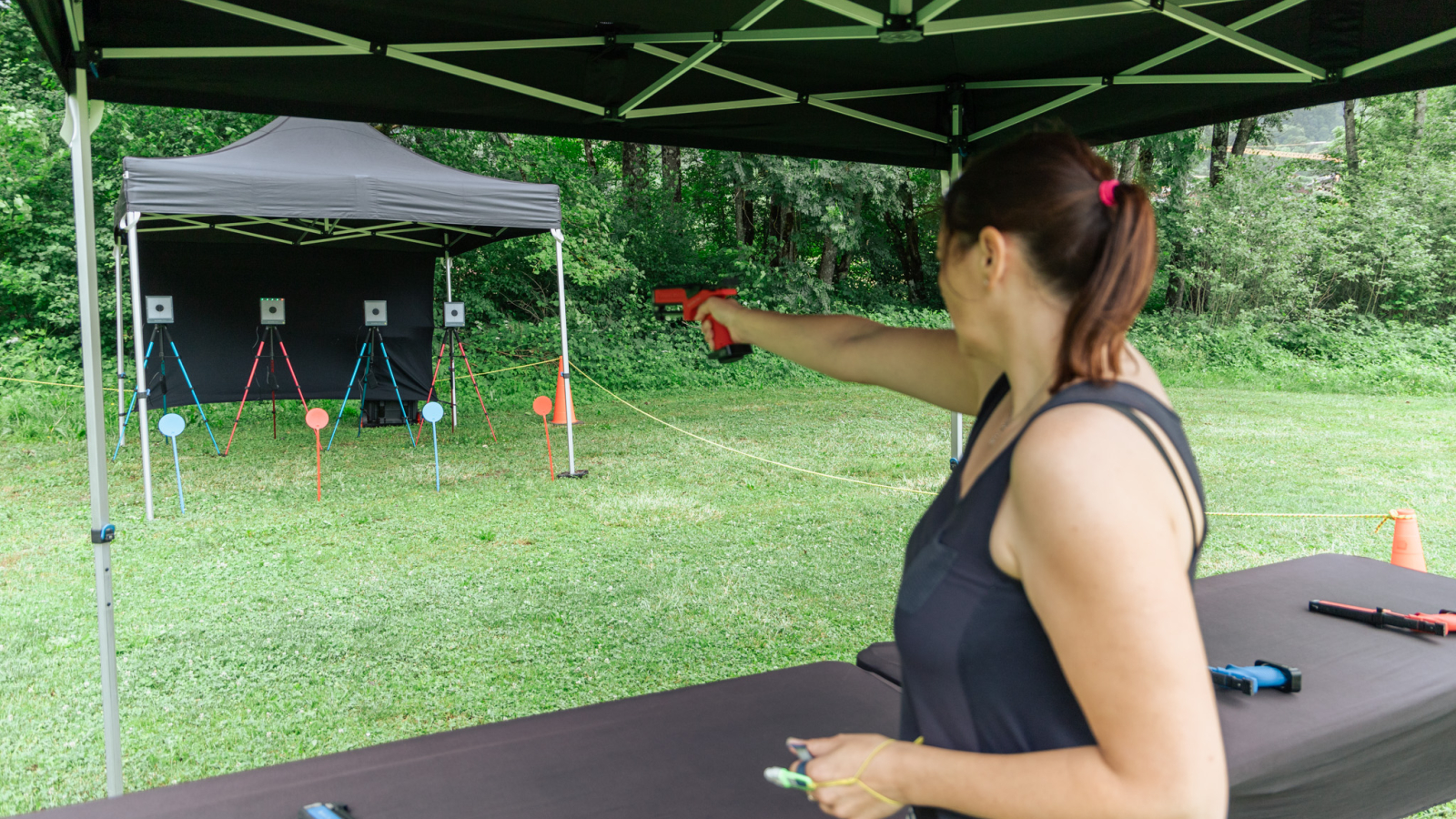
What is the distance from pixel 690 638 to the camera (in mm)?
3762

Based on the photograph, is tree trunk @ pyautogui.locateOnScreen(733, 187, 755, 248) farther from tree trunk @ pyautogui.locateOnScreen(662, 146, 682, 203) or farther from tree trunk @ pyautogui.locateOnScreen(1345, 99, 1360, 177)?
tree trunk @ pyautogui.locateOnScreen(1345, 99, 1360, 177)

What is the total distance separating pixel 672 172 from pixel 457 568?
457 inches

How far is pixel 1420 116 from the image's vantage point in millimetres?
15586

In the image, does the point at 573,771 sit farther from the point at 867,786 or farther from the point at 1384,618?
the point at 1384,618

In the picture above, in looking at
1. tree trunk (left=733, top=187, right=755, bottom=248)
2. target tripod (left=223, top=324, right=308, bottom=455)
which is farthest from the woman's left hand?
tree trunk (left=733, top=187, right=755, bottom=248)

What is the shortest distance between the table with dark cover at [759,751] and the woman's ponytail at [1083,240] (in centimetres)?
97

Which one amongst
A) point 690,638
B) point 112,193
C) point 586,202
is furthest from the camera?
point 586,202

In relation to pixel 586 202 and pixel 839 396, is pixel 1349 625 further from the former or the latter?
pixel 586 202

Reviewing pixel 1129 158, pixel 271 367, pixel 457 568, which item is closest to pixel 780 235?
pixel 1129 158

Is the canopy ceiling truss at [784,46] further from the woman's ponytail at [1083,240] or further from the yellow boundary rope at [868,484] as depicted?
the yellow boundary rope at [868,484]

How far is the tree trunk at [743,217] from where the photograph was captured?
49.7ft

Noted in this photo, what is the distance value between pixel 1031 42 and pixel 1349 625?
181 centimetres

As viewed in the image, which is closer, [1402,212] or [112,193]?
[112,193]

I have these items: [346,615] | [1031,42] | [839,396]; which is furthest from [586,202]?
[1031,42]
